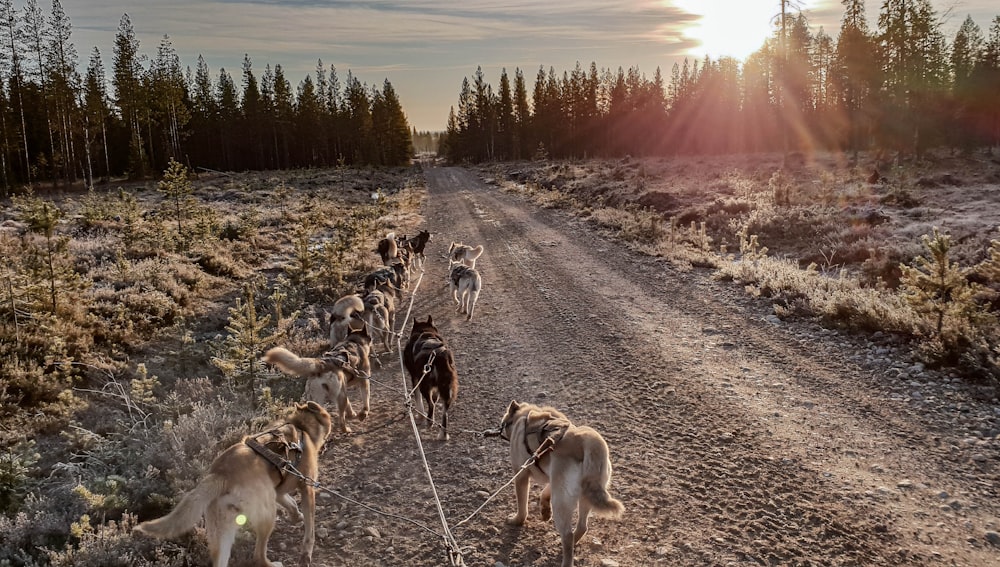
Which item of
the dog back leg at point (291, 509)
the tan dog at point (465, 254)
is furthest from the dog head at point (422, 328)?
the tan dog at point (465, 254)

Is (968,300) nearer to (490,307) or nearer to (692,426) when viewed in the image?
(692,426)

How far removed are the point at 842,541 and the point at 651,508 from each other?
1.45 meters

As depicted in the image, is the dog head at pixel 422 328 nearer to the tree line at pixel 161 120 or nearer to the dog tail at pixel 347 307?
the dog tail at pixel 347 307

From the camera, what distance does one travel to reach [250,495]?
358 cm

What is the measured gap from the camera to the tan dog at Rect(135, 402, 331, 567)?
327 cm

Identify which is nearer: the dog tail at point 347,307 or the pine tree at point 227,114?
the dog tail at point 347,307

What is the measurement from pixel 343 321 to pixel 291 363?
9.28ft

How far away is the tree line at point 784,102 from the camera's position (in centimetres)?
3812

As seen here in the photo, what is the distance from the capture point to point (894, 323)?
26.7 feet

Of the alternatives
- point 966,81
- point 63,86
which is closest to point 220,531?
point 63,86

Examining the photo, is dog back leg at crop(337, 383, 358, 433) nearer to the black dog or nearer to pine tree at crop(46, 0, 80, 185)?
the black dog

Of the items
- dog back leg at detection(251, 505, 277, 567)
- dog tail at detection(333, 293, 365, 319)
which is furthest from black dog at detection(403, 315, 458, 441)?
dog back leg at detection(251, 505, 277, 567)

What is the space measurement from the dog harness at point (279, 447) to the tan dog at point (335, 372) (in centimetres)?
124

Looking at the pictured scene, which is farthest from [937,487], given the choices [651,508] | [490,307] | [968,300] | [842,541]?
[490,307]
